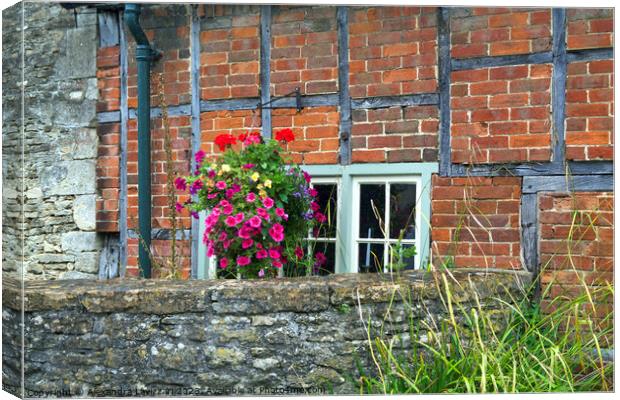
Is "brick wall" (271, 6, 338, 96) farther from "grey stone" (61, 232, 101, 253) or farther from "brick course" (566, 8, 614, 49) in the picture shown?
"grey stone" (61, 232, 101, 253)

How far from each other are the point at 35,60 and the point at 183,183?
3.20 ft

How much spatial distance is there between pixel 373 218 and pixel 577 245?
3.40 feet

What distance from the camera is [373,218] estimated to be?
397 cm

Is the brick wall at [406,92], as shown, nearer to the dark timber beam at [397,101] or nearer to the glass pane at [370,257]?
the dark timber beam at [397,101]

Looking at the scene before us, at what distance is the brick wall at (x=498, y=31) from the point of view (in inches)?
152

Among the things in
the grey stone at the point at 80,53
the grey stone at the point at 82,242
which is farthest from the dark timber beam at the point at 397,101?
the grey stone at the point at 82,242

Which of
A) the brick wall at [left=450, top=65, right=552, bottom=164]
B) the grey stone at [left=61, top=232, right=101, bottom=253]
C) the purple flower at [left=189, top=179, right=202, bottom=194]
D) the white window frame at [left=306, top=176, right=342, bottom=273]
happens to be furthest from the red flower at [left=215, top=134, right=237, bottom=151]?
the brick wall at [left=450, top=65, right=552, bottom=164]

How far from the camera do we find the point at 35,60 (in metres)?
3.78

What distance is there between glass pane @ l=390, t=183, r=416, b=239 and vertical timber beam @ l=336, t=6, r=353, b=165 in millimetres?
348

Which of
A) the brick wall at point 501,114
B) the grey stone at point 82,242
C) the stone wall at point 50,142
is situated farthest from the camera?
the grey stone at point 82,242

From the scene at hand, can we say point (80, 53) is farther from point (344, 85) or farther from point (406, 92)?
point (406, 92)

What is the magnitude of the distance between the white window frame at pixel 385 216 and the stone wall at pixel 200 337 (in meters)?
0.34

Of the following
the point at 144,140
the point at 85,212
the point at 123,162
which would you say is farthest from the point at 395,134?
the point at 85,212

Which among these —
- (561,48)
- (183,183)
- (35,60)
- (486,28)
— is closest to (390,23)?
(486,28)
